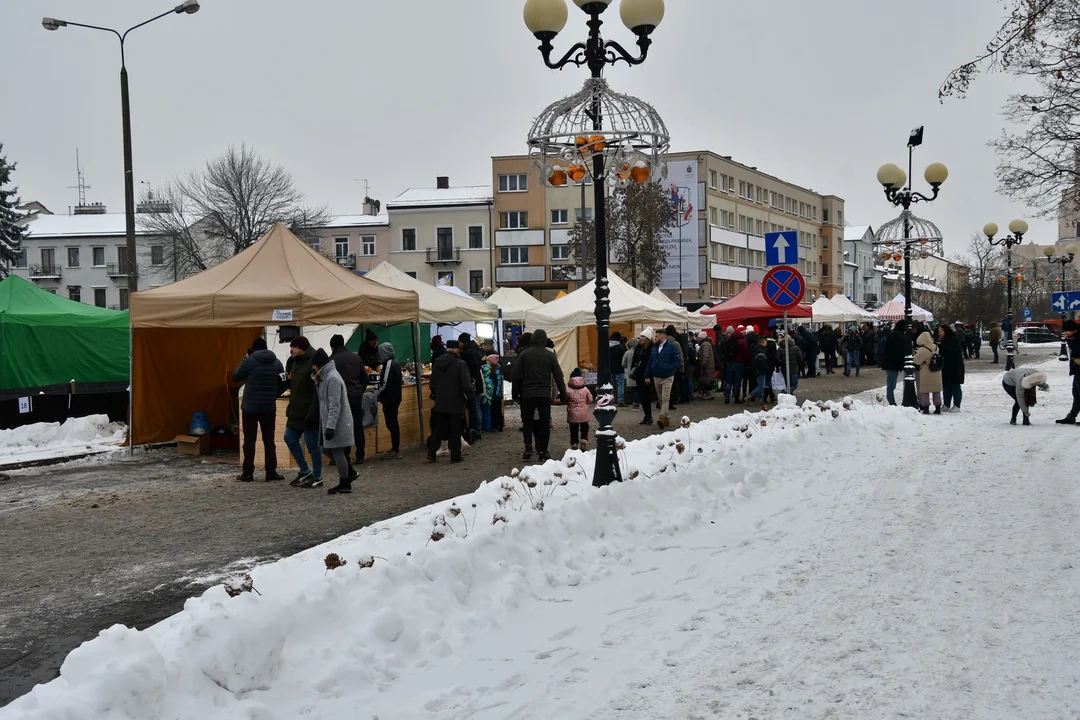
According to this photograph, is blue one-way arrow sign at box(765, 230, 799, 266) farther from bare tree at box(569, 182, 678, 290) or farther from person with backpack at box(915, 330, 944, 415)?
bare tree at box(569, 182, 678, 290)

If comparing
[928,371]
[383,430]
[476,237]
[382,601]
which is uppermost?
[476,237]

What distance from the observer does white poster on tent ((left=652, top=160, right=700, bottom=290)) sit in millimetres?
70438

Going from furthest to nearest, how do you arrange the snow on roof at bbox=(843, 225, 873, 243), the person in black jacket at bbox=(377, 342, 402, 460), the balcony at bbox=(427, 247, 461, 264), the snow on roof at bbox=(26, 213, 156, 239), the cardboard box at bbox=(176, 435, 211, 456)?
the snow on roof at bbox=(843, 225, 873, 243)
the snow on roof at bbox=(26, 213, 156, 239)
the balcony at bbox=(427, 247, 461, 264)
the cardboard box at bbox=(176, 435, 211, 456)
the person in black jacket at bbox=(377, 342, 402, 460)

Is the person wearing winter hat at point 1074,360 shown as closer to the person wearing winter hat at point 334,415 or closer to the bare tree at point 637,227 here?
the person wearing winter hat at point 334,415

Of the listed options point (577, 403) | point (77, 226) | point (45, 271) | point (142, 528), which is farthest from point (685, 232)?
point (142, 528)

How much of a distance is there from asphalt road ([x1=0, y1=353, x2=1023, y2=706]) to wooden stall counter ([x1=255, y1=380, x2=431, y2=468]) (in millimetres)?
483

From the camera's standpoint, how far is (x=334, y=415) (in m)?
10.3

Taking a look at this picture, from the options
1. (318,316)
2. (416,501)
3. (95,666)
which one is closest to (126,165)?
(318,316)

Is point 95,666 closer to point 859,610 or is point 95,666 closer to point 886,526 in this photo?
point 859,610

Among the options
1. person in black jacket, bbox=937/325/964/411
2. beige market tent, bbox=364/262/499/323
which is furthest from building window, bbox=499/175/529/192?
person in black jacket, bbox=937/325/964/411

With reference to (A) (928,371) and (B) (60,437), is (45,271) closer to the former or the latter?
(B) (60,437)

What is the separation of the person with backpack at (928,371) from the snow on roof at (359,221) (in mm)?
56998

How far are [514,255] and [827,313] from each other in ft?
115

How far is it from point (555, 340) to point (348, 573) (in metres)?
20.4
